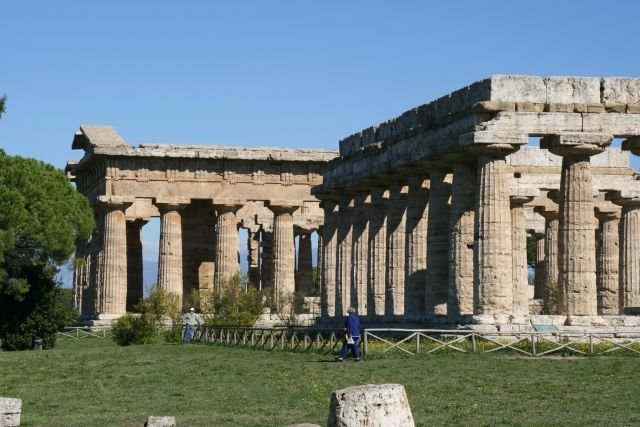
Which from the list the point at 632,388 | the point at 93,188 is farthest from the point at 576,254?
the point at 93,188

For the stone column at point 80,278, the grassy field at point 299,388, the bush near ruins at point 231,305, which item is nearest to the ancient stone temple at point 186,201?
the stone column at point 80,278

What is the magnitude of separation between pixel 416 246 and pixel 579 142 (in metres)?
10.3

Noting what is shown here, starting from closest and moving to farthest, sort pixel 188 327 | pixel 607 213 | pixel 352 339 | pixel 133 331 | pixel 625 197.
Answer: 1. pixel 352 339
2. pixel 188 327
3. pixel 133 331
4. pixel 625 197
5. pixel 607 213

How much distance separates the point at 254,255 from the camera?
322 feet

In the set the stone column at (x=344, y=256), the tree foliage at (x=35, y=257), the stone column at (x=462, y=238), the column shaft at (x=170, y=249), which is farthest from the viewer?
the column shaft at (x=170, y=249)

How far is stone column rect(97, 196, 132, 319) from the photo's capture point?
7962 centimetres

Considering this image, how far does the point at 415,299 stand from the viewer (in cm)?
5806

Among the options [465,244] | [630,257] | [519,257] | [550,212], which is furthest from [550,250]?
[465,244]

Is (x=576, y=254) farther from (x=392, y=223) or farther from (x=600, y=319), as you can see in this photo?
(x=392, y=223)

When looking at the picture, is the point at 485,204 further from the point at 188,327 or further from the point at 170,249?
the point at 170,249

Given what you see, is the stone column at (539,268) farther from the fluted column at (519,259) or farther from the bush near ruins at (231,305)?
the fluted column at (519,259)

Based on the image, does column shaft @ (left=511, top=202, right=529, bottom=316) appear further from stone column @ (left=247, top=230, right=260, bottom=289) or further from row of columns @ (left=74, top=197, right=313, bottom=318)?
stone column @ (left=247, top=230, right=260, bottom=289)

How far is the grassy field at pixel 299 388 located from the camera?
31984 millimetres

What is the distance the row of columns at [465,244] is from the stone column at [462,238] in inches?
1.3
